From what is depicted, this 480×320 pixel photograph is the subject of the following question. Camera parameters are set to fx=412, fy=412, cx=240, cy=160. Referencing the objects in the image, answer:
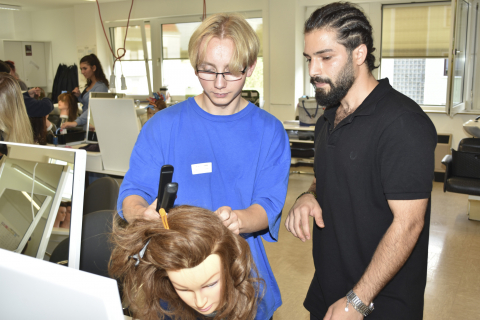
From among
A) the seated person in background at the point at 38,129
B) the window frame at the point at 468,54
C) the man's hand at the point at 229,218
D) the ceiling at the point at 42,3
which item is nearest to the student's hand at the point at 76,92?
the seated person in background at the point at 38,129

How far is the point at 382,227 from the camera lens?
117 cm

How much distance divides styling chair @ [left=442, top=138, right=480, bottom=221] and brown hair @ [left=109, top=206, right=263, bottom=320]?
325 cm

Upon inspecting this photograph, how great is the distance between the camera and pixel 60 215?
2.82 feet

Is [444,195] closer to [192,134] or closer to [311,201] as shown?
[311,201]

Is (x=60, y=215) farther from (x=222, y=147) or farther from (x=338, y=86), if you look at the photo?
(x=338, y=86)

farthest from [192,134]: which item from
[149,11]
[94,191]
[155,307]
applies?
[149,11]

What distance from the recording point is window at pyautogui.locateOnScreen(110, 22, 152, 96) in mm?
8141

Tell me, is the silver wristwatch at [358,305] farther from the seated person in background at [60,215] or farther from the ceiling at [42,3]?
the ceiling at [42,3]

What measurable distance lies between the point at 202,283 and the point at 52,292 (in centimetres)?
43

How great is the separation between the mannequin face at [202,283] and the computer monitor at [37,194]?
0.76 ft

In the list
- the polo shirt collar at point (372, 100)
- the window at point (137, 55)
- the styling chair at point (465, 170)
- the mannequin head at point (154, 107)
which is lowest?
the styling chair at point (465, 170)

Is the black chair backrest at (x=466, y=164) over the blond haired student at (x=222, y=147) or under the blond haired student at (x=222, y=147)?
under

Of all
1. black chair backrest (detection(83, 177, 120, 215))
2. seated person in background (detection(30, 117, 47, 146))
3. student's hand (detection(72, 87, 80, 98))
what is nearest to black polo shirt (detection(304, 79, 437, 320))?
black chair backrest (detection(83, 177, 120, 215))

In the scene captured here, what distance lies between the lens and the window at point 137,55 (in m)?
8.14
